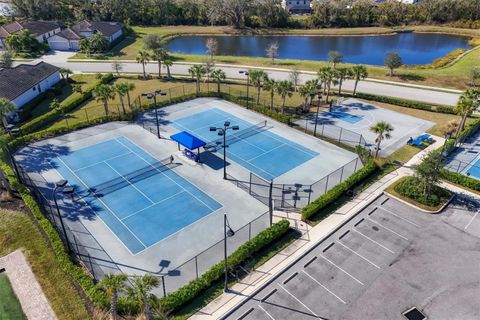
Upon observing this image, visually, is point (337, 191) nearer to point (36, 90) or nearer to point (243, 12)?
point (36, 90)

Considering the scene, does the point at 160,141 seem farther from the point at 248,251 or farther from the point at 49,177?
the point at 248,251

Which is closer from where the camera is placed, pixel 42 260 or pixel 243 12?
pixel 42 260

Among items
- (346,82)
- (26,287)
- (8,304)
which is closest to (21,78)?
(26,287)

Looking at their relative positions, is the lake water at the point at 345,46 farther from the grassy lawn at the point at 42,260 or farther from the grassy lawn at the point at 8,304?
the grassy lawn at the point at 8,304

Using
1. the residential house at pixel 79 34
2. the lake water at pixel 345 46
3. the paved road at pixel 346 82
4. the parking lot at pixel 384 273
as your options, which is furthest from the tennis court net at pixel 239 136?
the residential house at pixel 79 34

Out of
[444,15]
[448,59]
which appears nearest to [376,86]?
[448,59]

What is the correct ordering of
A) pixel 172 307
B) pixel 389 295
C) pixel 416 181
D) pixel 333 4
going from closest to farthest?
pixel 172 307
pixel 389 295
pixel 416 181
pixel 333 4

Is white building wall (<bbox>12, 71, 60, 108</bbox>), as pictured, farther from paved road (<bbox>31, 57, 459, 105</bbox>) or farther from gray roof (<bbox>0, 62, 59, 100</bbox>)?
paved road (<bbox>31, 57, 459, 105</bbox>)
